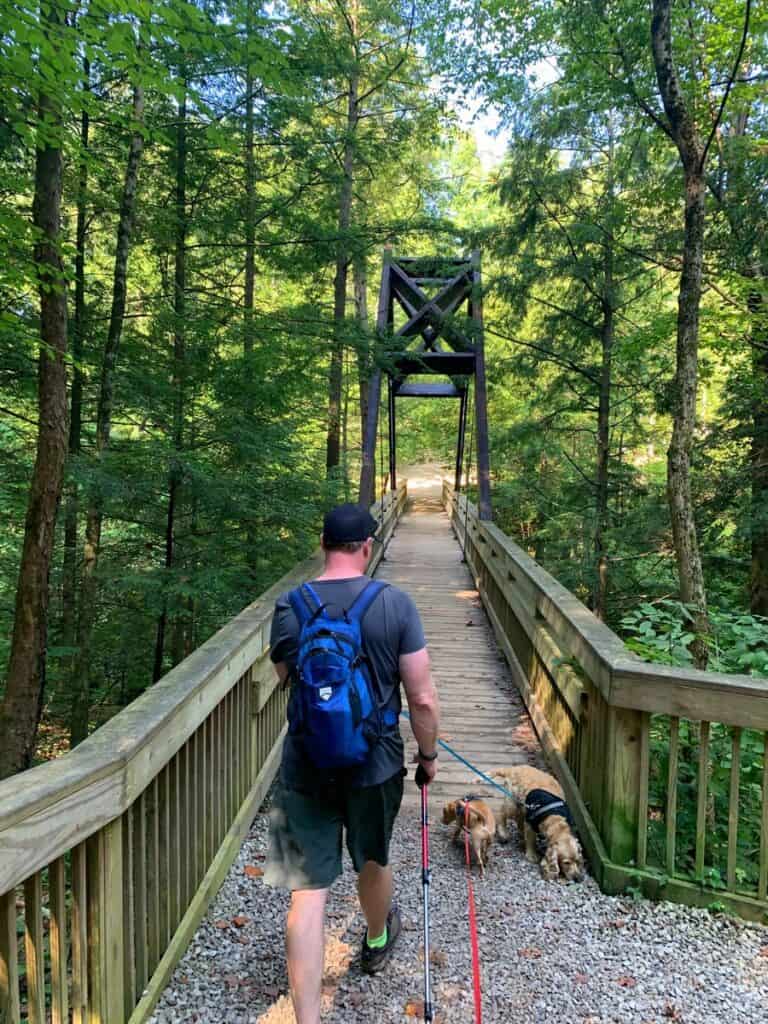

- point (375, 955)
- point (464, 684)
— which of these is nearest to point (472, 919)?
point (375, 955)

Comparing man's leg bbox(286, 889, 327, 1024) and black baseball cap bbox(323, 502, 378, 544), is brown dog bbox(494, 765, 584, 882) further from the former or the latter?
black baseball cap bbox(323, 502, 378, 544)

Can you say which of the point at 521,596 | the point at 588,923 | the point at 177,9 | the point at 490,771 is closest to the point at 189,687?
the point at 588,923

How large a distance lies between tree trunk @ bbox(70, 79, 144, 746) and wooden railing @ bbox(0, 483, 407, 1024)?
3291 millimetres

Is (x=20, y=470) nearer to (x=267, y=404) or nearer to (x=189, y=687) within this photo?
(x=267, y=404)

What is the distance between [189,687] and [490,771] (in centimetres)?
228

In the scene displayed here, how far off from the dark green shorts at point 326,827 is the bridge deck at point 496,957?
1.63 ft

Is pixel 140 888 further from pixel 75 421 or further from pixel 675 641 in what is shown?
pixel 75 421

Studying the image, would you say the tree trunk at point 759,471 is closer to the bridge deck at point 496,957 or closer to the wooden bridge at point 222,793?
the wooden bridge at point 222,793

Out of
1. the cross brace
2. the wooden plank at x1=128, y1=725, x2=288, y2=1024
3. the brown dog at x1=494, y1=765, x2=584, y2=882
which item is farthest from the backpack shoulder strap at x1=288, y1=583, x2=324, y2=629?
the cross brace

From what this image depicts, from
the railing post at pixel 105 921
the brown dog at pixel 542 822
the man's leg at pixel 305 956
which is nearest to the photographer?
the railing post at pixel 105 921

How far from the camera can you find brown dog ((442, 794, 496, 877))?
2742 millimetres

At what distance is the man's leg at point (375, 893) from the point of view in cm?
196

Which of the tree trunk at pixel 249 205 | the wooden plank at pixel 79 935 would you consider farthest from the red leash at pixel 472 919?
the tree trunk at pixel 249 205

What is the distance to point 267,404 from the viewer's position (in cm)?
668
